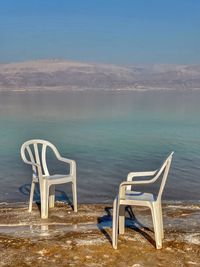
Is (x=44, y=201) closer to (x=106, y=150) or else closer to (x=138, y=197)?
(x=138, y=197)

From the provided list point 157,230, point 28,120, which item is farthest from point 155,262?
point 28,120

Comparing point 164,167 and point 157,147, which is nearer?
point 164,167

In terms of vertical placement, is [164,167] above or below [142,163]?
above

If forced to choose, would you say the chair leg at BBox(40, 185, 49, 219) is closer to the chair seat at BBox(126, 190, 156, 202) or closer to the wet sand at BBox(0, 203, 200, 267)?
the wet sand at BBox(0, 203, 200, 267)

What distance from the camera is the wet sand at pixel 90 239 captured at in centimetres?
490

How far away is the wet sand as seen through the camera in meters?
4.90

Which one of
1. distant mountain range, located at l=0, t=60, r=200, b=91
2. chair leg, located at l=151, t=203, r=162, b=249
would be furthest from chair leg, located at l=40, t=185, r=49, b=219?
distant mountain range, located at l=0, t=60, r=200, b=91

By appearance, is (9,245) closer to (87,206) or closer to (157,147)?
(87,206)

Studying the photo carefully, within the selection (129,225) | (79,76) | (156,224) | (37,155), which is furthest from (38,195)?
(79,76)

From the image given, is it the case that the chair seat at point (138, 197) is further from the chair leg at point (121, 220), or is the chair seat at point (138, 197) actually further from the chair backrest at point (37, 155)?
the chair backrest at point (37, 155)

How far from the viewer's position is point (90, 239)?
5.47 m

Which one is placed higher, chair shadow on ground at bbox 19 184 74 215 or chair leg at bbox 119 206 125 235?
chair leg at bbox 119 206 125 235

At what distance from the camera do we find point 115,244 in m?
5.19

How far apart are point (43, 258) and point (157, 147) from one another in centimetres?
1070
